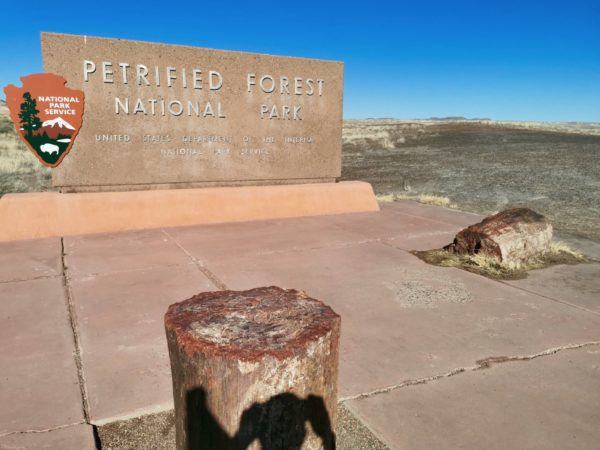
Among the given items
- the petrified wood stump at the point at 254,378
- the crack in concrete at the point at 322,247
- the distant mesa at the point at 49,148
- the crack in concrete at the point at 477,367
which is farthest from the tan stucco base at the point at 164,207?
the petrified wood stump at the point at 254,378

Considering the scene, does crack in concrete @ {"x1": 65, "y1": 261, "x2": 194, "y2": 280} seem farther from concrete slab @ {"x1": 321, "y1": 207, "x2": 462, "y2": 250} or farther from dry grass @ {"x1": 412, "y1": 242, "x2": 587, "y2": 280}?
dry grass @ {"x1": 412, "y1": 242, "x2": 587, "y2": 280}

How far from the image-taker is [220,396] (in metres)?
1.59

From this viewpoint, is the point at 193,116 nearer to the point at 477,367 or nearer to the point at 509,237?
the point at 509,237

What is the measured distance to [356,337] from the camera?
321 centimetres

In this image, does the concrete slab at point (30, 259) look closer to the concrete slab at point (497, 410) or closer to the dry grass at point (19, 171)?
the concrete slab at point (497, 410)

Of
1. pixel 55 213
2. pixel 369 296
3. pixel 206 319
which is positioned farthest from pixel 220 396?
pixel 55 213

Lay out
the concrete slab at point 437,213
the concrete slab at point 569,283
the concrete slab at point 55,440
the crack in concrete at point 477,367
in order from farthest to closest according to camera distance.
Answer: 1. the concrete slab at point 437,213
2. the concrete slab at point 569,283
3. the crack in concrete at point 477,367
4. the concrete slab at point 55,440

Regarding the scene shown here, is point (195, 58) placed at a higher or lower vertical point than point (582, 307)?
higher

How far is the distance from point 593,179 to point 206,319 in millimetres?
14731

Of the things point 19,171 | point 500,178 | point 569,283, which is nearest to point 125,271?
point 569,283

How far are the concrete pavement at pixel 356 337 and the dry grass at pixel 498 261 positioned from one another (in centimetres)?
17

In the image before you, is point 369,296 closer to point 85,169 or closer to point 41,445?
point 41,445

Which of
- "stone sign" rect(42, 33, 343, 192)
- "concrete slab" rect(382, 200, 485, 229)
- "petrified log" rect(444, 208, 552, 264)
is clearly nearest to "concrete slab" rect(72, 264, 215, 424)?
"stone sign" rect(42, 33, 343, 192)

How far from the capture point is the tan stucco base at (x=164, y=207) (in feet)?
→ 19.8
